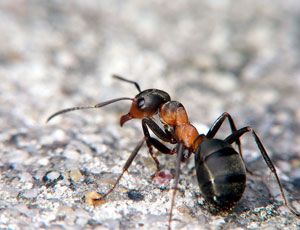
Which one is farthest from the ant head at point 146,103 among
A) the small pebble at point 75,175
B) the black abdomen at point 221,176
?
the black abdomen at point 221,176

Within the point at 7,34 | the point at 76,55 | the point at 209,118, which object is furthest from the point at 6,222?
the point at 7,34

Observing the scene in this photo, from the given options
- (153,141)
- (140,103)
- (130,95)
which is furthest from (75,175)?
(130,95)

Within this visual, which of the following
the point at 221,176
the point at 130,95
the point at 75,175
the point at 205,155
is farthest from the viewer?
the point at 130,95

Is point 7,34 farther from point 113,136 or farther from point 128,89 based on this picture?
point 113,136

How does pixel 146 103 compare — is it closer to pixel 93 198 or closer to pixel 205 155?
pixel 205 155

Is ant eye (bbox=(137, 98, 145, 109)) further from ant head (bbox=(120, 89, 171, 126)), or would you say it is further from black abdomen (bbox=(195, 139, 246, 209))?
black abdomen (bbox=(195, 139, 246, 209))

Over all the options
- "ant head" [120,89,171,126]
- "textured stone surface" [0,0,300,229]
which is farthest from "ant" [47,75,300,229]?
"textured stone surface" [0,0,300,229]

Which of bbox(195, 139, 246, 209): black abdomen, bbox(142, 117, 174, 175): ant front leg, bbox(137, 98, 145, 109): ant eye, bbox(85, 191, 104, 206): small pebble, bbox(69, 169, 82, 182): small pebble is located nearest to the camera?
bbox(195, 139, 246, 209): black abdomen

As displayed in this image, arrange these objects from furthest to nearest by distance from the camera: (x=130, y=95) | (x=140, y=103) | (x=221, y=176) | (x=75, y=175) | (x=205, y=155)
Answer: (x=130, y=95) → (x=140, y=103) → (x=75, y=175) → (x=205, y=155) → (x=221, y=176)
